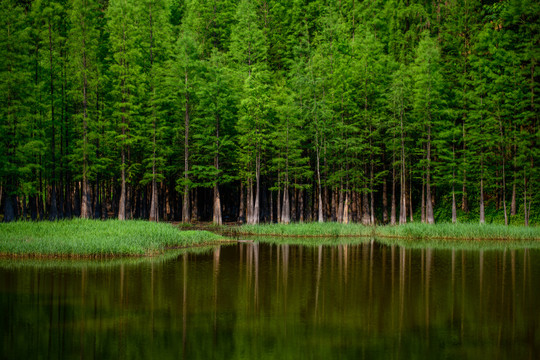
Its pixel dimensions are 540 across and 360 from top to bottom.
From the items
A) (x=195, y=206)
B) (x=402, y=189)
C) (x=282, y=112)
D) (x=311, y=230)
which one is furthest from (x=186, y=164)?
(x=402, y=189)

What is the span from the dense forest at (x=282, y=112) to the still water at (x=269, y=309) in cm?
2074

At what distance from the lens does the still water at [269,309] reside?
1250cm

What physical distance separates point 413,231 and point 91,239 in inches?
931

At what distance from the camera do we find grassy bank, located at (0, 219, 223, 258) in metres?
25.4

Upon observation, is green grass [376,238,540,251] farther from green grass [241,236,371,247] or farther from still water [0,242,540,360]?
still water [0,242,540,360]

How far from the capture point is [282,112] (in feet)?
156

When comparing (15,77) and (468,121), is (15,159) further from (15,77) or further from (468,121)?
(468,121)

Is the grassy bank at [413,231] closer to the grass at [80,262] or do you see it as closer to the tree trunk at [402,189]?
the tree trunk at [402,189]

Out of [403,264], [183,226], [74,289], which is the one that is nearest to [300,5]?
[183,226]

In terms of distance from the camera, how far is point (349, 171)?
157ft

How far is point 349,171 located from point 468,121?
12955 millimetres

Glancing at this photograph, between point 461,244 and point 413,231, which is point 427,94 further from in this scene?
point 461,244

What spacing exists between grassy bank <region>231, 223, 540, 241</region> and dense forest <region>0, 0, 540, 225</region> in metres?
4.95

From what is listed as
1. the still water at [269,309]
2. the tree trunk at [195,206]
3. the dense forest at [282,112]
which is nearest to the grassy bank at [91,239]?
the still water at [269,309]
